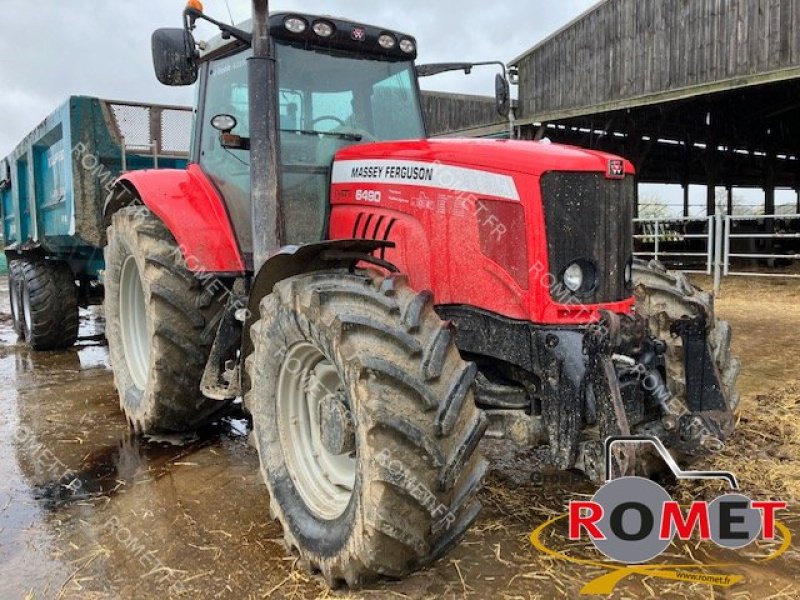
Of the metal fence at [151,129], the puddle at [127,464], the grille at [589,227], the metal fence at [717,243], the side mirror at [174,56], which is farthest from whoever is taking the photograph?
the metal fence at [717,243]

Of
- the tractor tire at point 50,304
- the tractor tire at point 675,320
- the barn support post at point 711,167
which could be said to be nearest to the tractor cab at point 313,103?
the tractor tire at point 675,320

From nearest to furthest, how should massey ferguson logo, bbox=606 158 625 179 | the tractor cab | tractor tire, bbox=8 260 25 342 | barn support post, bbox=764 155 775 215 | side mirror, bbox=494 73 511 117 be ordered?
1. massey ferguson logo, bbox=606 158 625 179
2. the tractor cab
3. side mirror, bbox=494 73 511 117
4. tractor tire, bbox=8 260 25 342
5. barn support post, bbox=764 155 775 215

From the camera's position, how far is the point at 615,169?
3.20 meters

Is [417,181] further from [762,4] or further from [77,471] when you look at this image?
[762,4]

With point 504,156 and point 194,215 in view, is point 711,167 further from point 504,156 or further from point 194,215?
point 504,156

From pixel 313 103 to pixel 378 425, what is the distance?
7.11 ft

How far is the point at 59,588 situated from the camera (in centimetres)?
297

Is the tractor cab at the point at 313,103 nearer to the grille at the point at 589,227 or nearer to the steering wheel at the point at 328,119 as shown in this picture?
the steering wheel at the point at 328,119

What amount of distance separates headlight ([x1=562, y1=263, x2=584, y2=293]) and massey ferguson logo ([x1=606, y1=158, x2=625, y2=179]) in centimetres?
45

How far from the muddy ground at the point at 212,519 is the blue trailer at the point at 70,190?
206cm

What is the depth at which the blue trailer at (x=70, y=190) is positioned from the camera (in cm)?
680

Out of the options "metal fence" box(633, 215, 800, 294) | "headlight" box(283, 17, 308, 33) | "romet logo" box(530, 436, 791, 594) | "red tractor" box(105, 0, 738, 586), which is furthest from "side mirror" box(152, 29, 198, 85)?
"metal fence" box(633, 215, 800, 294)

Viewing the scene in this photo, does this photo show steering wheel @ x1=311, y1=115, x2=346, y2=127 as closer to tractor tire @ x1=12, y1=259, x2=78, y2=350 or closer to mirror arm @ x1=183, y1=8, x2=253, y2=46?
mirror arm @ x1=183, y1=8, x2=253, y2=46

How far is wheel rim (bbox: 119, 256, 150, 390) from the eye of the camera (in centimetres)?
524
